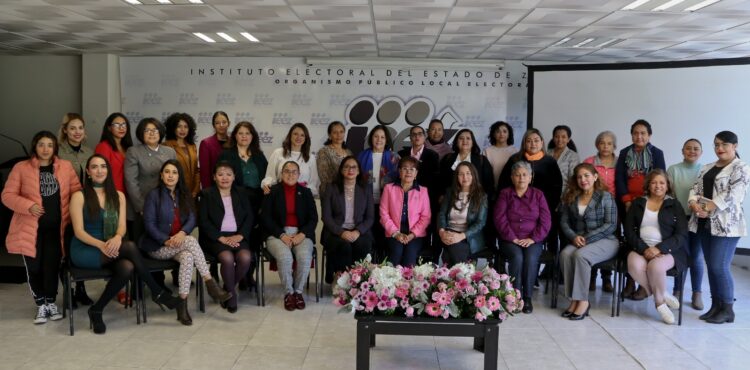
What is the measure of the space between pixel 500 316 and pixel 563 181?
8.50ft

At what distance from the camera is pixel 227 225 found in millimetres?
4895

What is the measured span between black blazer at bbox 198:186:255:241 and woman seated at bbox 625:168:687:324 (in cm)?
303

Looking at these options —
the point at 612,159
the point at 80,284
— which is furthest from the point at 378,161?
the point at 80,284

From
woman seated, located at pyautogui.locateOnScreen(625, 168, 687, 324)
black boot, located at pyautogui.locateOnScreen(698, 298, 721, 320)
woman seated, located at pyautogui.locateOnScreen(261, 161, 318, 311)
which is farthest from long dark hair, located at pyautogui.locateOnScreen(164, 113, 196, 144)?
black boot, located at pyautogui.locateOnScreen(698, 298, 721, 320)

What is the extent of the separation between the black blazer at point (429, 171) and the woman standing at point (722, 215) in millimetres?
2088

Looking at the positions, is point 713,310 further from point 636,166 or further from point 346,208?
point 346,208

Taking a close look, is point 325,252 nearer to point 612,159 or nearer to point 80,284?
point 80,284

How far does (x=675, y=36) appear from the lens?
6.19 meters

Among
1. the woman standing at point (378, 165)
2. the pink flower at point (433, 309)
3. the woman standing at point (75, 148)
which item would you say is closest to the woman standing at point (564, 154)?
the woman standing at point (378, 165)

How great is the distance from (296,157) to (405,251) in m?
1.26

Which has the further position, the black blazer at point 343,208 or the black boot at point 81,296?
the black blazer at point 343,208

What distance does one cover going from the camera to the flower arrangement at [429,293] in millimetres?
3266

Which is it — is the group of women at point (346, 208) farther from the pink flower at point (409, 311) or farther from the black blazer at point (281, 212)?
the pink flower at point (409, 311)

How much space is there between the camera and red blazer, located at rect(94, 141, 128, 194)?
4.73m
